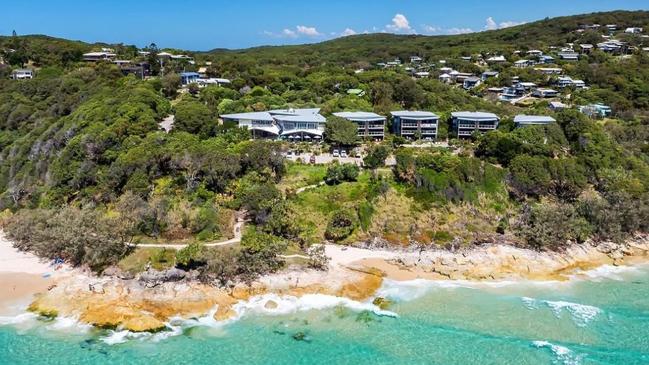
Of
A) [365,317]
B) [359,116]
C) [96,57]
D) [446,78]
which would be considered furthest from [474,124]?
[96,57]

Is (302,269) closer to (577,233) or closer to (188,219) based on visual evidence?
(188,219)

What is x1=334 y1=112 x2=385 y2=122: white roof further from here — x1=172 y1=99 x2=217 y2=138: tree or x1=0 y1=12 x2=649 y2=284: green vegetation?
x1=172 y1=99 x2=217 y2=138: tree

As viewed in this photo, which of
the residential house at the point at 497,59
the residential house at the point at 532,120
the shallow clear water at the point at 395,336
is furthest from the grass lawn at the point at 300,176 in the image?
the residential house at the point at 497,59

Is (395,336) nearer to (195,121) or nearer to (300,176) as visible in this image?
(300,176)

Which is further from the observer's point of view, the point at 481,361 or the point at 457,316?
the point at 457,316

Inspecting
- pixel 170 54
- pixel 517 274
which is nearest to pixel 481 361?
pixel 517 274

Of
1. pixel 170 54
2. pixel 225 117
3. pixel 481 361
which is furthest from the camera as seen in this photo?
pixel 170 54
